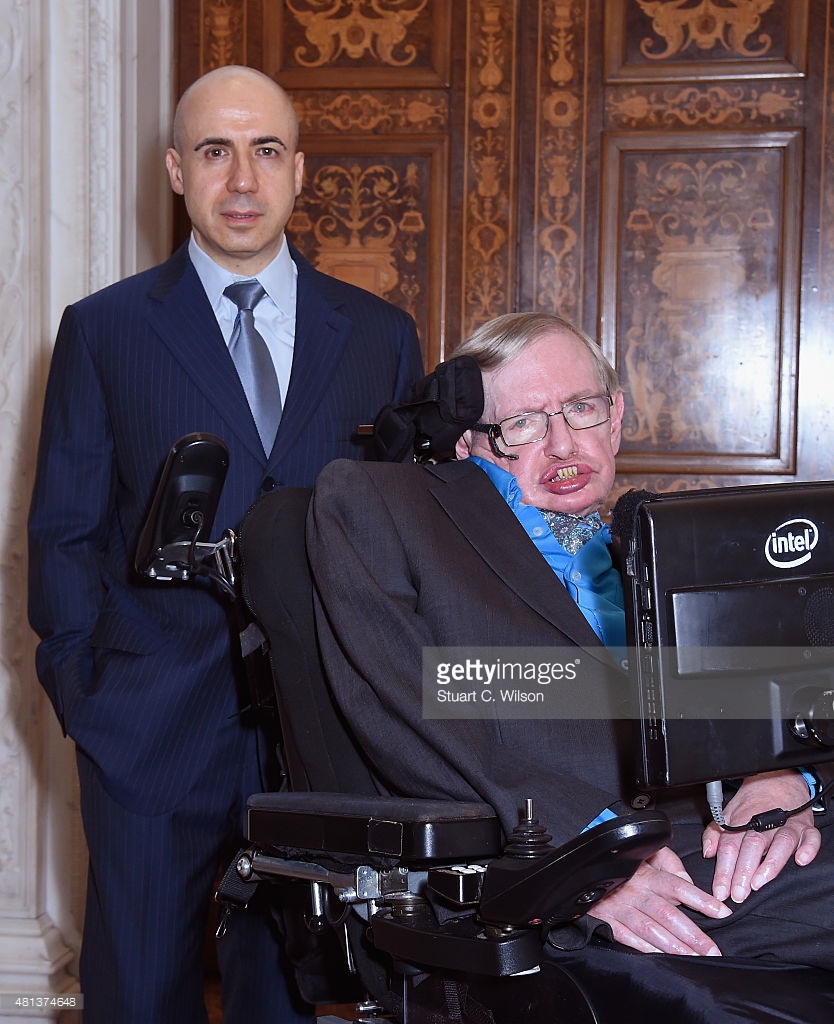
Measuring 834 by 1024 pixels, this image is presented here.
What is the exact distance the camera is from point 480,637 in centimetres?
158

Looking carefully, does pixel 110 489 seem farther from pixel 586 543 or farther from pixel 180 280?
pixel 586 543

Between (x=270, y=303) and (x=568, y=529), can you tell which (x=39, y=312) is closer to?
(x=270, y=303)

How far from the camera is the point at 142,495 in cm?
202

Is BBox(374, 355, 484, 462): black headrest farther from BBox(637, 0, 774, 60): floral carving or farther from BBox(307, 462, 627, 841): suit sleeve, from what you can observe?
BBox(637, 0, 774, 60): floral carving

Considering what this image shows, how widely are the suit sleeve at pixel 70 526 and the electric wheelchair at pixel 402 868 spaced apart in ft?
1.41

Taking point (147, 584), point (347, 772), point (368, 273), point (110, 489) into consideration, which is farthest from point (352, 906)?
point (368, 273)

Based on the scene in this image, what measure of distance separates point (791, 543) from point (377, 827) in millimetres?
534

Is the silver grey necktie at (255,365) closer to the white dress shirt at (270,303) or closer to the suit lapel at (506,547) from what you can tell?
the white dress shirt at (270,303)

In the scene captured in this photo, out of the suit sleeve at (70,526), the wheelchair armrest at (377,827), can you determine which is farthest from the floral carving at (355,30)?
the wheelchair armrest at (377,827)

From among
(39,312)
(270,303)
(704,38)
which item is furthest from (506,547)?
(704,38)

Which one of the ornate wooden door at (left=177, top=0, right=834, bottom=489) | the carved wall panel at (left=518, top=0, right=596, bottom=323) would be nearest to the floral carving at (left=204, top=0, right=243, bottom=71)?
the ornate wooden door at (left=177, top=0, right=834, bottom=489)

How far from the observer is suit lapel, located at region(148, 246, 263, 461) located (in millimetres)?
2012

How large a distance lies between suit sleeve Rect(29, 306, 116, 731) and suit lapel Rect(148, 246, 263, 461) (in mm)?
145

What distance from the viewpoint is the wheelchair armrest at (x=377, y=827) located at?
49.9 inches
